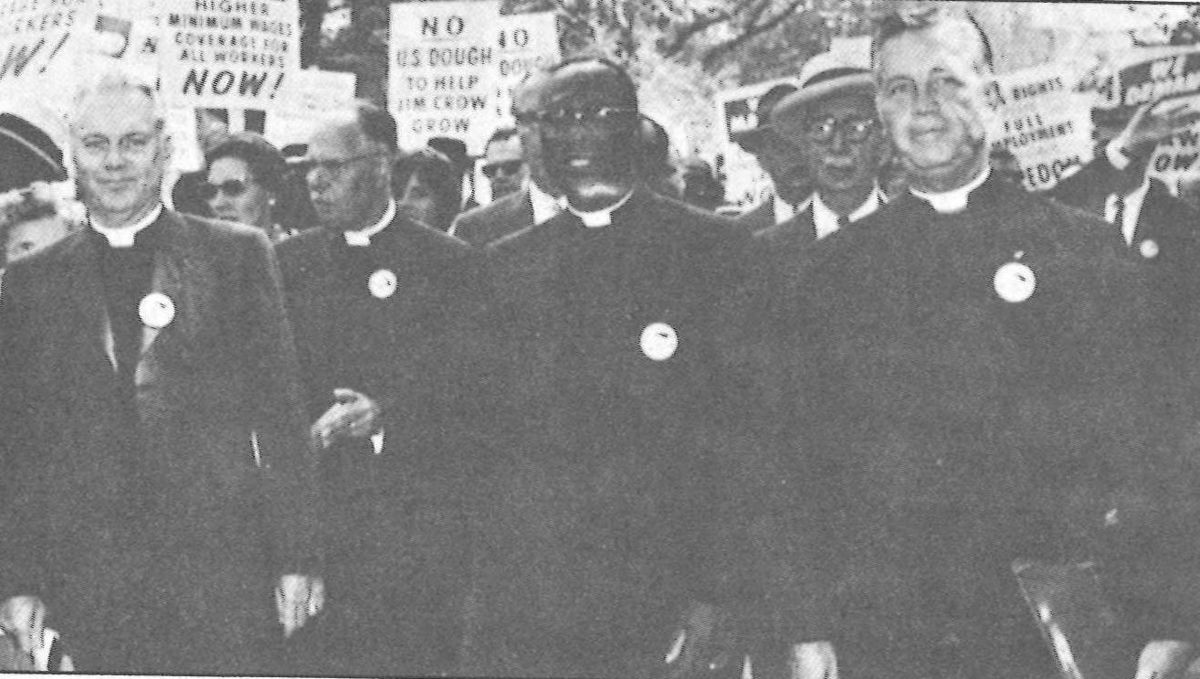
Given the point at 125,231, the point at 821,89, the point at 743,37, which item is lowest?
the point at 125,231

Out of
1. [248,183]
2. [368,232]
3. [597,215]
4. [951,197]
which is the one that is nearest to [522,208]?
[597,215]

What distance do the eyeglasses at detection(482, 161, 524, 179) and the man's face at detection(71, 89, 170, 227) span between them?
0.89 m

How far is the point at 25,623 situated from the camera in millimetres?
3871

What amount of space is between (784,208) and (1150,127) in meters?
1.06

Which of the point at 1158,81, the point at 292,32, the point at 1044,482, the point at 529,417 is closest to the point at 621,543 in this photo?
the point at 529,417

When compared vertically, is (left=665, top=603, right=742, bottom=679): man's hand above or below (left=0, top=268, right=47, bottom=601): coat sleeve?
below

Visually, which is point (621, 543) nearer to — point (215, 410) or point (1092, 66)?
point (215, 410)

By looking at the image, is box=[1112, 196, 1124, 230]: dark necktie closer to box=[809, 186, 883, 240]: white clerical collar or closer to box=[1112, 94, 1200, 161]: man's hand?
box=[1112, 94, 1200, 161]: man's hand

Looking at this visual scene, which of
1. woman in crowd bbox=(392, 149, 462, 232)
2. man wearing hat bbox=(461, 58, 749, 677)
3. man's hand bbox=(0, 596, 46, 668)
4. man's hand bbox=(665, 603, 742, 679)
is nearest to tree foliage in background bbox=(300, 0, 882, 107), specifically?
man wearing hat bbox=(461, 58, 749, 677)

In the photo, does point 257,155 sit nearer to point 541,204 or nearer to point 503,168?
point 503,168

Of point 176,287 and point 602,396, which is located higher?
point 176,287

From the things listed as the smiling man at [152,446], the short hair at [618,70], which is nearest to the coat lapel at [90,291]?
the smiling man at [152,446]

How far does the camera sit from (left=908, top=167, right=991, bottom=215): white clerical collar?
156 inches

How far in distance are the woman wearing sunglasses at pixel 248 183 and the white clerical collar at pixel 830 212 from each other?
1.44m
